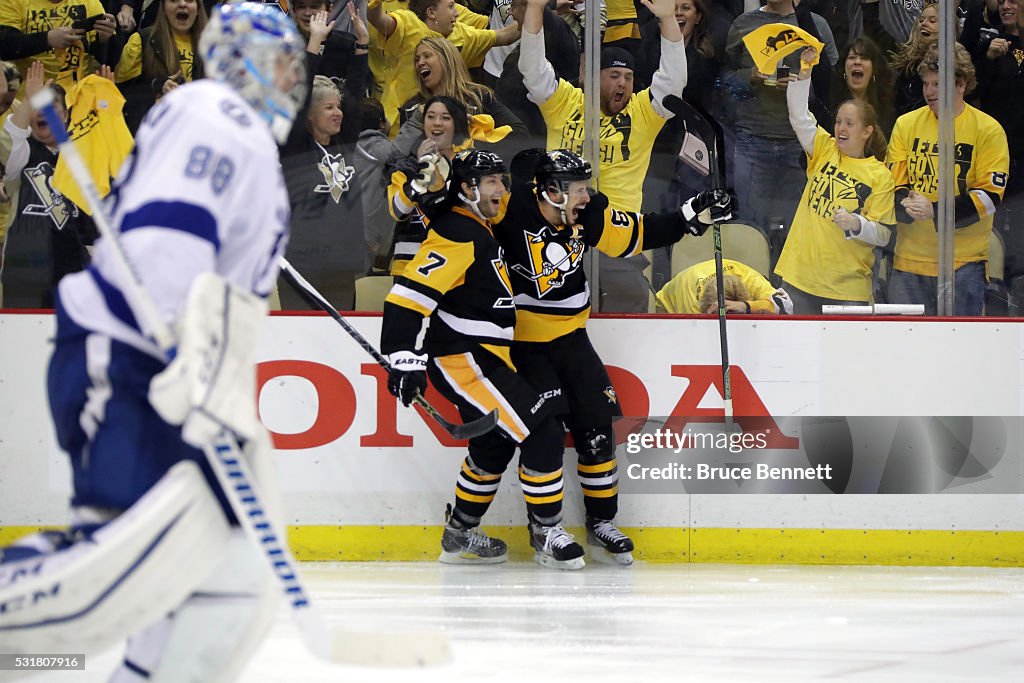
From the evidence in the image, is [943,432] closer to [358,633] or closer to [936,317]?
[936,317]

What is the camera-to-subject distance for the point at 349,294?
4.59 metres

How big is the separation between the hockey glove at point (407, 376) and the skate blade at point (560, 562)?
74cm

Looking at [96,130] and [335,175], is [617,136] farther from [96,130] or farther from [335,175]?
[96,130]

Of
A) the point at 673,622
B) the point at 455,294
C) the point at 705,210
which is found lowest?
the point at 673,622

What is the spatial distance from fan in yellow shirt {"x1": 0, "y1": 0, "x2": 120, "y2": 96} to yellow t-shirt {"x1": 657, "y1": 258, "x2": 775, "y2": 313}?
2.20 meters

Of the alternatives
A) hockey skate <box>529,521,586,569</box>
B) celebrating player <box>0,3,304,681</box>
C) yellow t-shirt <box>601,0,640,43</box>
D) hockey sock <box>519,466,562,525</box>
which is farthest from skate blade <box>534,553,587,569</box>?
celebrating player <box>0,3,304,681</box>

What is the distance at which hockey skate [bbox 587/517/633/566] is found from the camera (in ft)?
14.3

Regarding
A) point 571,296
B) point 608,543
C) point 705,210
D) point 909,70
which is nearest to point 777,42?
point 909,70

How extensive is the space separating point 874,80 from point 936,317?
0.90m

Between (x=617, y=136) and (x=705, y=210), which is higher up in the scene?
(x=617, y=136)

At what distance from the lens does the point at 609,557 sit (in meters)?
Answer: 4.43

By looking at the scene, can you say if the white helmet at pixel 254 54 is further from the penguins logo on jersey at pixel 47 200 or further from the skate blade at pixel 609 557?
the penguins logo on jersey at pixel 47 200

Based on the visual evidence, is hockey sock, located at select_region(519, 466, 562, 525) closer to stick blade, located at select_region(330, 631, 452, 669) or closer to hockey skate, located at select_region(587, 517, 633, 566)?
hockey skate, located at select_region(587, 517, 633, 566)

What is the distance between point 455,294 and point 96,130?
57.0 inches
